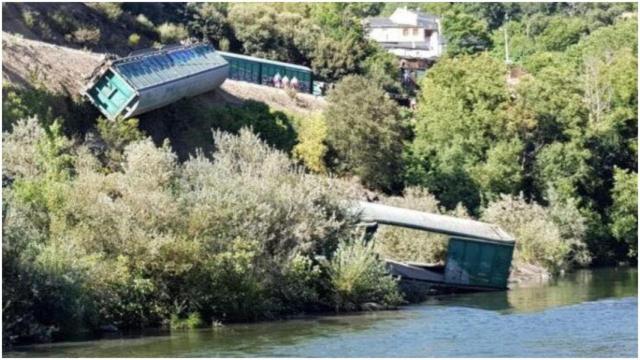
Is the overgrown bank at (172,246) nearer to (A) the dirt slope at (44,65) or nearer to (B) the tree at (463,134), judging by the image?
(A) the dirt slope at (44,65)

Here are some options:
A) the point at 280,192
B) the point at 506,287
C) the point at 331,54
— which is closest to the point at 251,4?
the point at 331,54

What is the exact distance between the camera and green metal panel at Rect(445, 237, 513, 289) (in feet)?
183

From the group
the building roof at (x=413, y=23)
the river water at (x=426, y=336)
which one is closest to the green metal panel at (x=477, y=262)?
the river water at (x=426, y=336)

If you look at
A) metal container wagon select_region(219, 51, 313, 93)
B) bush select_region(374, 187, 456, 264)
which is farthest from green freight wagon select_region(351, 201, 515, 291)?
metal container wagon select_region(219, 51, 313, 93)

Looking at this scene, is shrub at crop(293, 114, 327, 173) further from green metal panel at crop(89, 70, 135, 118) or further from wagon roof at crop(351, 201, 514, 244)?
wagon roof at crop(351, 201, 514, 244)

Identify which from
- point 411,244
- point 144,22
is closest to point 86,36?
point 144,22

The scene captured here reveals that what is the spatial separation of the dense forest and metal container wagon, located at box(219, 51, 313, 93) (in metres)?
4.74

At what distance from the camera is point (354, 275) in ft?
147

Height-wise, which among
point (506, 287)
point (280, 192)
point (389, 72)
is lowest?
point (506, 287)

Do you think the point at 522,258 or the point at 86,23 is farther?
the point at 86,23

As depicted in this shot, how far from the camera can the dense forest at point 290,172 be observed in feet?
129

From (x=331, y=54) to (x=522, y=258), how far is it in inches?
1404

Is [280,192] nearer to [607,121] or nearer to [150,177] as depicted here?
[150,177]

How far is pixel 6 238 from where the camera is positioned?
3512cm
